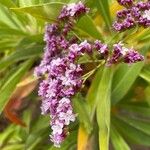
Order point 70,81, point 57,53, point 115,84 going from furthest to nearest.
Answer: point 115,84, point 57,53, point 70,81

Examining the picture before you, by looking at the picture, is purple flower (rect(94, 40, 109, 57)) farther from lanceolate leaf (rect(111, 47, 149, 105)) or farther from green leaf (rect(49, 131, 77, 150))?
green leaf (rect(49, 131, 77, 150))

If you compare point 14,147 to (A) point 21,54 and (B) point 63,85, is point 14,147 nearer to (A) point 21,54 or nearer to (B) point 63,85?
(A) point 21,54

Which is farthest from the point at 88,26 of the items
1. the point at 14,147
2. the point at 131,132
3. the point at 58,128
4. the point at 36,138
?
the point at 14,147

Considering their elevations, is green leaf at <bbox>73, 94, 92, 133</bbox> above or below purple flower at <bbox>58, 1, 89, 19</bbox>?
below

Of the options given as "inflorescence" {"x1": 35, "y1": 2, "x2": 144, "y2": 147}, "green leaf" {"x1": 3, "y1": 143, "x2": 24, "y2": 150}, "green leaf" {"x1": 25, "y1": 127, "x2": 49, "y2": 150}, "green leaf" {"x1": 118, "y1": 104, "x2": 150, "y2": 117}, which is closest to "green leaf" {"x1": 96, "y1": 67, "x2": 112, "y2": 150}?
"inflorescence" {"x1": 35, "y1": 2, "x2": 144, "y2": 147}

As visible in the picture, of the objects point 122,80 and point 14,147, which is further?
point 14,147

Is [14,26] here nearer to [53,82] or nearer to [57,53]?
[57,53]

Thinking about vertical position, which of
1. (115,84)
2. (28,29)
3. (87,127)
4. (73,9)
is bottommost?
(87,127)

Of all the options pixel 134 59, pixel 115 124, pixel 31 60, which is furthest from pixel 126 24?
pixel 31 60
